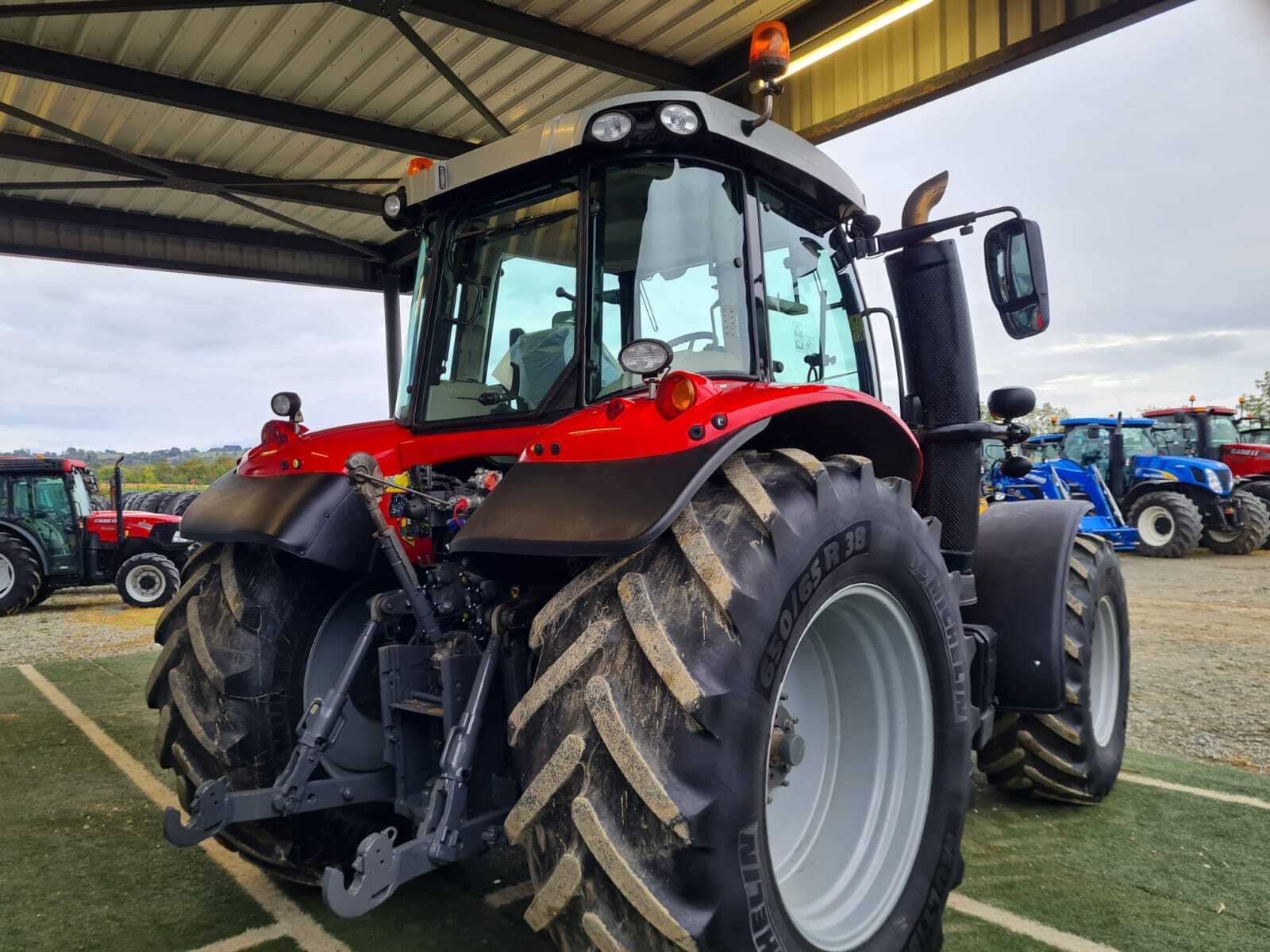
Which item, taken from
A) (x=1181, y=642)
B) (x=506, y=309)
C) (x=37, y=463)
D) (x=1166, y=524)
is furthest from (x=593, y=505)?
(x=1166, y=524)

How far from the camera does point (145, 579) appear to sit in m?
11.7

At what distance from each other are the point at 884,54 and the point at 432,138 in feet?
14.3

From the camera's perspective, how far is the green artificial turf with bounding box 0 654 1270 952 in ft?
8.45

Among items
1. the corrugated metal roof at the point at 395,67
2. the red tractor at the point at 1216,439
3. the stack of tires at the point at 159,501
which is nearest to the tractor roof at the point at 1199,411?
the red tractor at the point at 1216,439

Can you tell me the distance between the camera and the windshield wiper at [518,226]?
2.66 m

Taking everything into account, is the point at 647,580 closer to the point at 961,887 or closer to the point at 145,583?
the point at 961,887

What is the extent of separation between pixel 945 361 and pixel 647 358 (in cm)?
172

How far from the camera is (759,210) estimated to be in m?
2.67

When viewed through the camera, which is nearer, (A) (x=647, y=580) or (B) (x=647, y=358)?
(A) (x=647, y=580)

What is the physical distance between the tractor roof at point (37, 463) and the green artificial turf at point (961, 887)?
9377 mm

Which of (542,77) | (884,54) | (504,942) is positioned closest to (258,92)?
(542,77)

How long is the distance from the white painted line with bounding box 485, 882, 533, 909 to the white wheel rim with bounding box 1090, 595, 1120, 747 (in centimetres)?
254

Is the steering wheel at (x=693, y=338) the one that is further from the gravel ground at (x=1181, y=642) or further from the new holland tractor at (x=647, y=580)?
the gravel ground at (x=1181, y=642)

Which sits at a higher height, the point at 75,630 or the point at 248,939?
the point at 248,939
